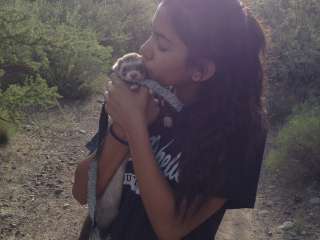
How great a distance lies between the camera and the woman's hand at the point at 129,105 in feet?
5.72

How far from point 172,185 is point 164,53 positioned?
40 cm

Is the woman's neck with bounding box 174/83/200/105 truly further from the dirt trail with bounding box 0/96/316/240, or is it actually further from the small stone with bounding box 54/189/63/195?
the small stone with bounding box 54/189/63/195

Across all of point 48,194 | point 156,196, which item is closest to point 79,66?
point 48,194

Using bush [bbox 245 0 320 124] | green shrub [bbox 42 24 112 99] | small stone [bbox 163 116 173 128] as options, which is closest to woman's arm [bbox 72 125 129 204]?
small stone [bbox 163 116 173 128]

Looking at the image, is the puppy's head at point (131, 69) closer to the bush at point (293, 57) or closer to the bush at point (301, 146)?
the bush at point (301, 146)

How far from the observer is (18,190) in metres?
4.96

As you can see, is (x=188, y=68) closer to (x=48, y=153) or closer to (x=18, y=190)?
(x=18, y=190)

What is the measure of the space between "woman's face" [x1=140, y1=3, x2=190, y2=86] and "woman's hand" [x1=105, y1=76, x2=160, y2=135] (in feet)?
0.23

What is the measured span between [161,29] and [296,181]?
4.05 metres

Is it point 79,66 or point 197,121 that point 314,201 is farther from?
point 79,66

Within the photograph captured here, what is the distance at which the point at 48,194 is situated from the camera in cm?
500

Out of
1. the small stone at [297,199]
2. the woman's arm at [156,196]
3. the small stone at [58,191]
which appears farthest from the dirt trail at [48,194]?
the woman's arm at [156,196]

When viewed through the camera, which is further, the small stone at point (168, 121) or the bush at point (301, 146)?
the bush at point (301, 146)

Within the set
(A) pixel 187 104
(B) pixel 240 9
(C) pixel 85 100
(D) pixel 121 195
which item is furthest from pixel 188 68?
(C) pixel 85 100
